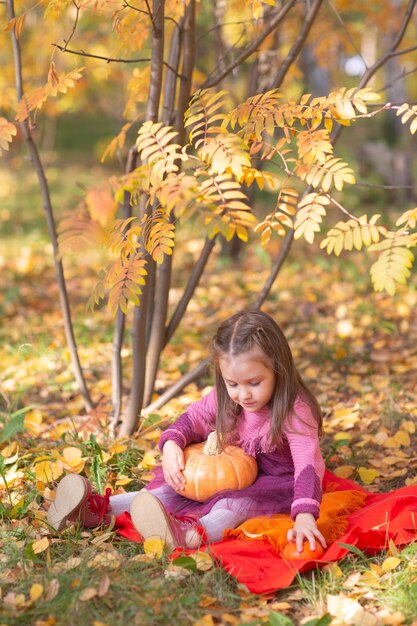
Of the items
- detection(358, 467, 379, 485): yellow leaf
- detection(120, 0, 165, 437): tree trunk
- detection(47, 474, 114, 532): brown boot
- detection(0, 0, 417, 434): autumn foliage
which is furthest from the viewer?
detection(358, 467, 379, 485): yellow leaf

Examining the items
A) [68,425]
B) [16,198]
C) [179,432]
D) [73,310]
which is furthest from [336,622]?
[16,198]

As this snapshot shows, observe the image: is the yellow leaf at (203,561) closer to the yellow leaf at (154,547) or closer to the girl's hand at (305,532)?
the yellow leaf at (154,547)

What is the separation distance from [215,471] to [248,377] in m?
0.44

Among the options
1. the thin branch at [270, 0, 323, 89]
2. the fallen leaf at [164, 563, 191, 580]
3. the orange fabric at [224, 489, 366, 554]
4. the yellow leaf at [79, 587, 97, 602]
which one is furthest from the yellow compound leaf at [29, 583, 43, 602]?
the thin branch at [270, 0, 323, 89]

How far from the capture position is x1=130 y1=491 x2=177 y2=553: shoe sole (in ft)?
8.43

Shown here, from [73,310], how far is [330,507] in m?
3.57

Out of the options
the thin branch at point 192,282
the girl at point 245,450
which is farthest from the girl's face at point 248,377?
the thin branch at point 192,282

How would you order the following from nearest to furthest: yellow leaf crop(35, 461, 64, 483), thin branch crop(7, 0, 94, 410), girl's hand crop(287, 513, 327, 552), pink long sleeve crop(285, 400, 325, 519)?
1. girl's hand crop(287, 513, 327, 552)
2. pink long sleeve crop(285, 400, 325, 519)
3. yellow leaf crop(35, 461, 64, 483)
4. thin branch crop(7, 0, 94, 410)

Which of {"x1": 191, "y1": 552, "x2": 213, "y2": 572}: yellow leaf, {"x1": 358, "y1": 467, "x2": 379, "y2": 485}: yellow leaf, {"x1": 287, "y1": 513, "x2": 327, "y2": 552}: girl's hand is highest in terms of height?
{"x1": 358, "y1": 467, "x2": 379, "y2": 485}: yellow leaf

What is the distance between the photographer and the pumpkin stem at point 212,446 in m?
2.95

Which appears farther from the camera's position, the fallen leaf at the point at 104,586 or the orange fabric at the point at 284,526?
the orange fabric at the point at 284,526

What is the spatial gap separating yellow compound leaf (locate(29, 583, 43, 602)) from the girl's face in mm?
932

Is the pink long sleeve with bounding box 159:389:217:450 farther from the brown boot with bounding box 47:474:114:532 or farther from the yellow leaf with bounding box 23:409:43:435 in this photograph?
the yellow leaf with bounding box 23:409:43:435

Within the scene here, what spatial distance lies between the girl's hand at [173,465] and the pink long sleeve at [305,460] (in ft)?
1.43
